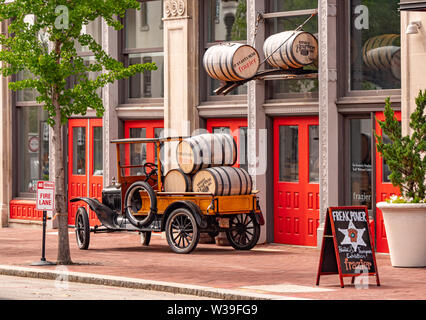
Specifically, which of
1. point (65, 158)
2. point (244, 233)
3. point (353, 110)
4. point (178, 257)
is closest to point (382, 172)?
point (353, 110)

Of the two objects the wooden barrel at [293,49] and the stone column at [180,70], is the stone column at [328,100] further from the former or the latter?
the stone column at [180,70]

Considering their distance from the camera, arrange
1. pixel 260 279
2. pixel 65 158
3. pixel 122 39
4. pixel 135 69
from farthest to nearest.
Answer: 1. pixel 65 158
2. pixel 122 39
3. pixel 135 69
4. pixel 260 279

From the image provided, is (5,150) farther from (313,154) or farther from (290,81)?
(313,154)

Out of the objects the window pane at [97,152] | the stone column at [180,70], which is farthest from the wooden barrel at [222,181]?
the window pane at [97,152]

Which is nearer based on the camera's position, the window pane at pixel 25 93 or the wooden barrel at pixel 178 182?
the wooden barrel at pixel 178 182

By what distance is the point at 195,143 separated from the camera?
733 inches

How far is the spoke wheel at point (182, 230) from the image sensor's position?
18.1 m

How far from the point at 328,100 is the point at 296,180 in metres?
1.93

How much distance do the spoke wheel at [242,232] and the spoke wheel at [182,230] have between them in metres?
0.85

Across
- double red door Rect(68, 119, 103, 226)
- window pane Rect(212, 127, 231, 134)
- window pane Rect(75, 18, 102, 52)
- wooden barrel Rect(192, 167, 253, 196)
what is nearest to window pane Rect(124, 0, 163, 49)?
window pane Rect(75, 18, 102, 52)

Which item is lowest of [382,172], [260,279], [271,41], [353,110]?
[260,279]

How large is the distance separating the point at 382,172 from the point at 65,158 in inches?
369

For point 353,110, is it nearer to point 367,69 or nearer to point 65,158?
point 367,69

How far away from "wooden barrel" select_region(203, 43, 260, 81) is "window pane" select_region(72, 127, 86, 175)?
18.0 ft
